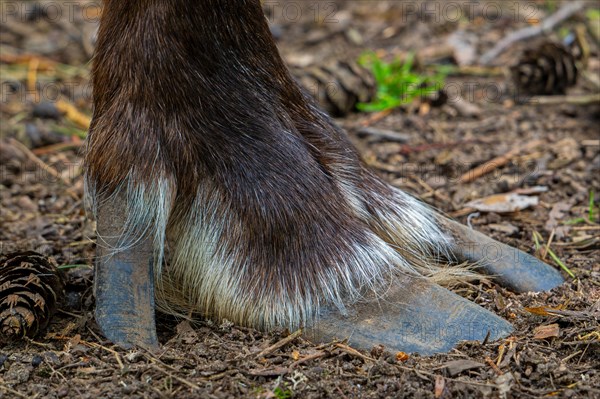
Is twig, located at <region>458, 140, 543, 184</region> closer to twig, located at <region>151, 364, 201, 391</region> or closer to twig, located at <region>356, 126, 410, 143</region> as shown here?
twig, located at <region>356, 126, 410, 143</region>

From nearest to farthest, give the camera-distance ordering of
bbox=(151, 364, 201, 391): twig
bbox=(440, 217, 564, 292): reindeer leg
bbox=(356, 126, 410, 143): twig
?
bbox=(151, 364, 201, 391): twig → bbox=(440, 217, 564, 292): reindeer leg → bbox=(356, 126, 410, 143): twig

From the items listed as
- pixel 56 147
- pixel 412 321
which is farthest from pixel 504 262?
pixel 56 147

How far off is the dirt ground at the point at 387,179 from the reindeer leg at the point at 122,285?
7cm

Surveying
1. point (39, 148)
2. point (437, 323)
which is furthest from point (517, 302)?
point (39, 148)

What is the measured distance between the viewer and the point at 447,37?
6.18 m

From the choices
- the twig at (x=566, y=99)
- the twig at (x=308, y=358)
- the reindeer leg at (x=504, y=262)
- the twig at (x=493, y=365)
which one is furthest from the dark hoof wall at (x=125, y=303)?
the twig at (x=566, y=99)

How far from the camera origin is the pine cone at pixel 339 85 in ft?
16.8

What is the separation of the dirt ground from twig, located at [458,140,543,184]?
0.10 ft

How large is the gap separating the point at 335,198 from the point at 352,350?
0.57 metres

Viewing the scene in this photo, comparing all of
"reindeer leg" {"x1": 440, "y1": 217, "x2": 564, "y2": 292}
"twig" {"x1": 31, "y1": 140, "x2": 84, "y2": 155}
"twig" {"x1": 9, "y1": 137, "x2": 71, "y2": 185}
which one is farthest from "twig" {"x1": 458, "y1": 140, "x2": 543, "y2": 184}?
"twig" {"x1": 31, "y1": 140, "x2": 84, "y2": 155}

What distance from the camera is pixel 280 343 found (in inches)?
104

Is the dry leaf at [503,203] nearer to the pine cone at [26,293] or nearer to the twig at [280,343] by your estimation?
the twig at [280,343]

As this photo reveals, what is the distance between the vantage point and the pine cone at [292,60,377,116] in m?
5.11

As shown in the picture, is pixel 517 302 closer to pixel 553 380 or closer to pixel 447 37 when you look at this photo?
pixel 553 380
